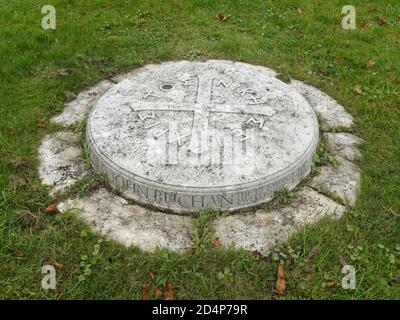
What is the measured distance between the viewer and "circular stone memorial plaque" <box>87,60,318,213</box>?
11.1ft

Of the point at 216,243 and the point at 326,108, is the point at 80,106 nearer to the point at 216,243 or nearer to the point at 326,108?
the point at 216,243

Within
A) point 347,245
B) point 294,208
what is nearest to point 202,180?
point 294,208

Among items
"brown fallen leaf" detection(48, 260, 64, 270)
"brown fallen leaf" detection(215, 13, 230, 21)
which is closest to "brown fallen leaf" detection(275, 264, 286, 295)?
"brown fallen leaf" detection(48, 260, 64, 270)

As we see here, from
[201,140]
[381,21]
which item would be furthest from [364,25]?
[201,140]

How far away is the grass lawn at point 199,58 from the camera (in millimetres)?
3031

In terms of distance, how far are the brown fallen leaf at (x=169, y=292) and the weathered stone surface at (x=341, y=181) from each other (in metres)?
1.42

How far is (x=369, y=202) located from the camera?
359cm

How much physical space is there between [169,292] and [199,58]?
3.27 m

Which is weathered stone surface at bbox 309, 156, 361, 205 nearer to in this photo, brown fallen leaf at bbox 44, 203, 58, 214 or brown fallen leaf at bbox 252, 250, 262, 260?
brown fallen leaf at bbox 252, 250, 262, 260

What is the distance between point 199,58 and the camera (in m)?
5.53

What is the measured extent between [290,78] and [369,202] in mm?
2010

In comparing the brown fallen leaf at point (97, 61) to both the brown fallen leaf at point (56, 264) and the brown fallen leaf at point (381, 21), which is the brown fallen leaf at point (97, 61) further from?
the brown fallen leaf at point (381, 21)

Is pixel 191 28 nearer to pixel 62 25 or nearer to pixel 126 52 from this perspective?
pixel 126 52
